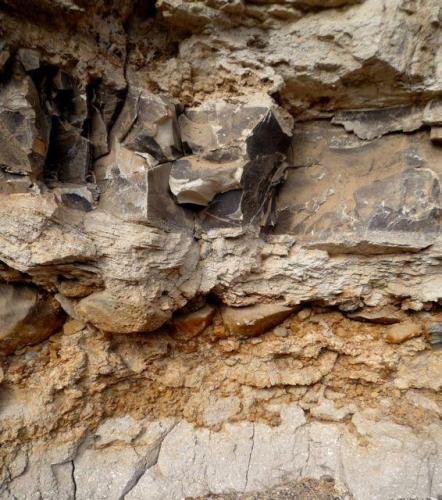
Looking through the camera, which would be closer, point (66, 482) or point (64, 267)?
point (64, 267)

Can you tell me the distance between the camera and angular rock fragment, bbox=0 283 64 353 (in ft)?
6.09

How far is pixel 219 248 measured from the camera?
6.29ft

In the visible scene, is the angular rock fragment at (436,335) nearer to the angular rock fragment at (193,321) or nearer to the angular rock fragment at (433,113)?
the angular rock fragment at (433,113)

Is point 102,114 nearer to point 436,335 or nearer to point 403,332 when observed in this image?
point 403,332

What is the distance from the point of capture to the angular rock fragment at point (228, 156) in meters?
1.82

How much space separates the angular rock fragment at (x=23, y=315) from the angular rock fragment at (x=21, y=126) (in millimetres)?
678

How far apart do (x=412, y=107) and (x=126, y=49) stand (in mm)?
1567

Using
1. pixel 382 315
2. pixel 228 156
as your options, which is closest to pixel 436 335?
pixel 382 315

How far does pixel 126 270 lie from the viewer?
1.72 m

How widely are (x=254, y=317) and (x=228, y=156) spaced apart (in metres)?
0.94

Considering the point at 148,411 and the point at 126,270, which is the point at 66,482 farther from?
the point at 126,270

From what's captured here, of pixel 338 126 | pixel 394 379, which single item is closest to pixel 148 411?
pixel 394 379

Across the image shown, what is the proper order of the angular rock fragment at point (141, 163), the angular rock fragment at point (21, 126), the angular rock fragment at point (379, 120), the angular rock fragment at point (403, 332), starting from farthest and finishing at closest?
the angular rock fragment at point (403, 332), the angular rock fragment at point (379, 120), the angular rock fragment at point (141, 163), the angular rock fragment at point (21, 126)

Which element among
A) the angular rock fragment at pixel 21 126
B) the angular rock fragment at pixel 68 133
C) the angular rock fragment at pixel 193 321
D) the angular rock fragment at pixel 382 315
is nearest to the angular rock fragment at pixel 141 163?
the angular rock fragment at pixel 68 133
